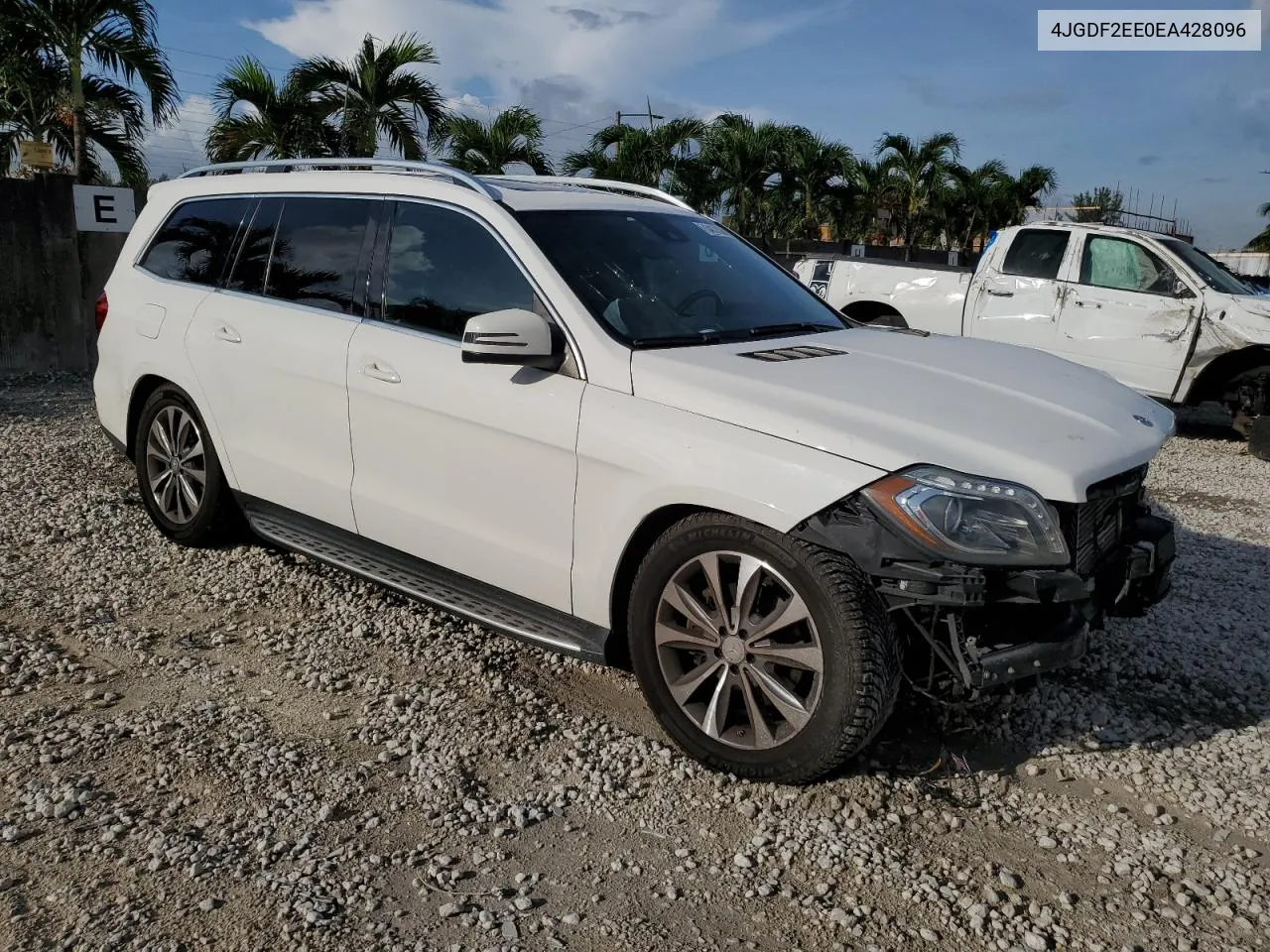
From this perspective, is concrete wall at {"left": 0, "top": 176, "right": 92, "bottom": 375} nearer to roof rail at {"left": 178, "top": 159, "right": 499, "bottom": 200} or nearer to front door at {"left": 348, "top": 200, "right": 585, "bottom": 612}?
roof rail at {"left": 178, "top": 159, "right": 499, "bottom": 200}

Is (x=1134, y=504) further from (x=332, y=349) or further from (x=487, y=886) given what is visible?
(x=332, y=349)

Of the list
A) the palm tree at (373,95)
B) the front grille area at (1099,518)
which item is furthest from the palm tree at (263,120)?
the front grille area at (1099,518)

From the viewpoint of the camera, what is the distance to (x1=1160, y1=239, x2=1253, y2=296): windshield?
934 centimetres

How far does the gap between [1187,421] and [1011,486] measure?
9.37 metres

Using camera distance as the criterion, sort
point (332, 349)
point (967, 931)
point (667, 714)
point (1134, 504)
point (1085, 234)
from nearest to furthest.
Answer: point (967, 931), point (667, 714), point (1134, 504), point (332, 349), point (1085, 234)

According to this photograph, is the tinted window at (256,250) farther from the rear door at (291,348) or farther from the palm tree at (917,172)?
the palm tree at (917,172)

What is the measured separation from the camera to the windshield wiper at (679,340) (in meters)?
3.57

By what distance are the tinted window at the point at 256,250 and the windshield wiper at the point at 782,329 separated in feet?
7.49

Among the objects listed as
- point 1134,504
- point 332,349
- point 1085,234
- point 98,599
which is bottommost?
point 98,599

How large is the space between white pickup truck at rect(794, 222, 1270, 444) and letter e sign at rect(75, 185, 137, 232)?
7624 millimetres

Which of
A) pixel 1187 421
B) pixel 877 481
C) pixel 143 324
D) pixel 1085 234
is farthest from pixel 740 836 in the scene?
pixel 1187 421

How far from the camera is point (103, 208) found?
1133 cm

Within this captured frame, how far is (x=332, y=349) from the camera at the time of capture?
4230 mm

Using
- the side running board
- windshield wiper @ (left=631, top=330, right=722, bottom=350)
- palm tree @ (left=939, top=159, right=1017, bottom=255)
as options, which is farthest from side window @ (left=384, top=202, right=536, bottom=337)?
palm tree @ (left=939, top=159, right=1017, bottom=255)
